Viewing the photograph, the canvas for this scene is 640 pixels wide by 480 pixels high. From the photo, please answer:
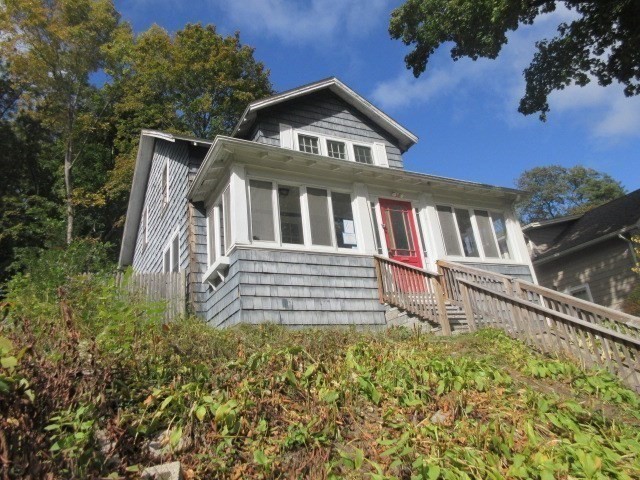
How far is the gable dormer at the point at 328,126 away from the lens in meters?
12.2

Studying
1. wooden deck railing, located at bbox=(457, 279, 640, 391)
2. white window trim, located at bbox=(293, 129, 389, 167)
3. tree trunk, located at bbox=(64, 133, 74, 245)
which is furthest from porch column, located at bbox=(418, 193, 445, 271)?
tree trunk, located at bbox=(64, 133, 74, 245)

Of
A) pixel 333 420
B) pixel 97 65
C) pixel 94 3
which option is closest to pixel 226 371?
pixel 333 420

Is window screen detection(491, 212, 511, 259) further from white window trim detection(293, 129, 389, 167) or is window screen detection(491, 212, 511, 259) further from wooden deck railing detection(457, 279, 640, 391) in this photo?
wooden deck railing detection(457, 279, 640, 391)

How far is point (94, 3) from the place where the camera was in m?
25.7

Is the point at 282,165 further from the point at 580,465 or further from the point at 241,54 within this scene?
the point at 241,54

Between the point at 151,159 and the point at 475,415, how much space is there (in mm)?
14263

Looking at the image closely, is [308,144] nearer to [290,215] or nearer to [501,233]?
[290,215]

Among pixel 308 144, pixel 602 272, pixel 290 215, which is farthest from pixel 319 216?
pixel 602 272

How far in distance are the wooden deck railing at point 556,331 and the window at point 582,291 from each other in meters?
10.9

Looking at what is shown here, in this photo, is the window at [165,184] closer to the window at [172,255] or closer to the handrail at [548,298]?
the window at [172,255]

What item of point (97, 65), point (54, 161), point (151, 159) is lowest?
point (151, 159)

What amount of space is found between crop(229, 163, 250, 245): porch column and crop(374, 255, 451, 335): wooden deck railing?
3049mm

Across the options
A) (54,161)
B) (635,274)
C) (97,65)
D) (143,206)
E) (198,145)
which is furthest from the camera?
(54,161)

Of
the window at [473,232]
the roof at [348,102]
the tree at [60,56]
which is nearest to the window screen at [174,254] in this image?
the roof at [348,102]
